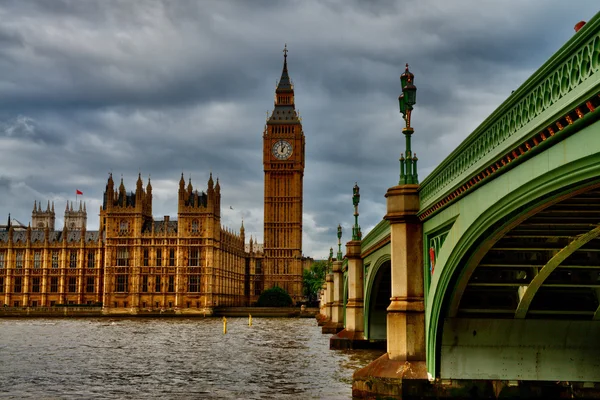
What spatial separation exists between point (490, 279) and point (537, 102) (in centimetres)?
798

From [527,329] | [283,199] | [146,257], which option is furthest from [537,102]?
[283,199]

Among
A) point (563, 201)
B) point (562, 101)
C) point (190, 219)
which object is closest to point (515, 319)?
point (563, 201)

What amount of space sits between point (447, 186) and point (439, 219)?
1383 millimetres

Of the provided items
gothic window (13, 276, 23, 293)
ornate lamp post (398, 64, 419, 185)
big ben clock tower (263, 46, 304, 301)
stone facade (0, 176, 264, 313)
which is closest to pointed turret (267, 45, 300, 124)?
big ben clock tower (263, 46, 304, 301)

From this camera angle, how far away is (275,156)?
150m

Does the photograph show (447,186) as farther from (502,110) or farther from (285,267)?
(285,267)

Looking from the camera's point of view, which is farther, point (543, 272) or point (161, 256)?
point (161, 256)

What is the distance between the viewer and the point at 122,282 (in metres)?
127

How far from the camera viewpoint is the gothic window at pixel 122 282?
126750 millimetres

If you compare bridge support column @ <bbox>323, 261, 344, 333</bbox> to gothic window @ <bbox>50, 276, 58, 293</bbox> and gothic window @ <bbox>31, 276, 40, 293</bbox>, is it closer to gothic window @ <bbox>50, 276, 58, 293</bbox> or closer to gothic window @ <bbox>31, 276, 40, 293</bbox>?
gothic window @ <bbox>50, 276, 58, 293</bbox>

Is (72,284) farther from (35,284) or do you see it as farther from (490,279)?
(490,279)

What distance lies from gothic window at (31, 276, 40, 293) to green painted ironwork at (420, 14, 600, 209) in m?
127

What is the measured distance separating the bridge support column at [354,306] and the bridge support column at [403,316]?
19309 millimetres

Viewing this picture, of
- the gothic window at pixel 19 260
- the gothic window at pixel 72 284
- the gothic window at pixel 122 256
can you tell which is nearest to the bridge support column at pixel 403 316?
the gothic window at pixel 122 256
